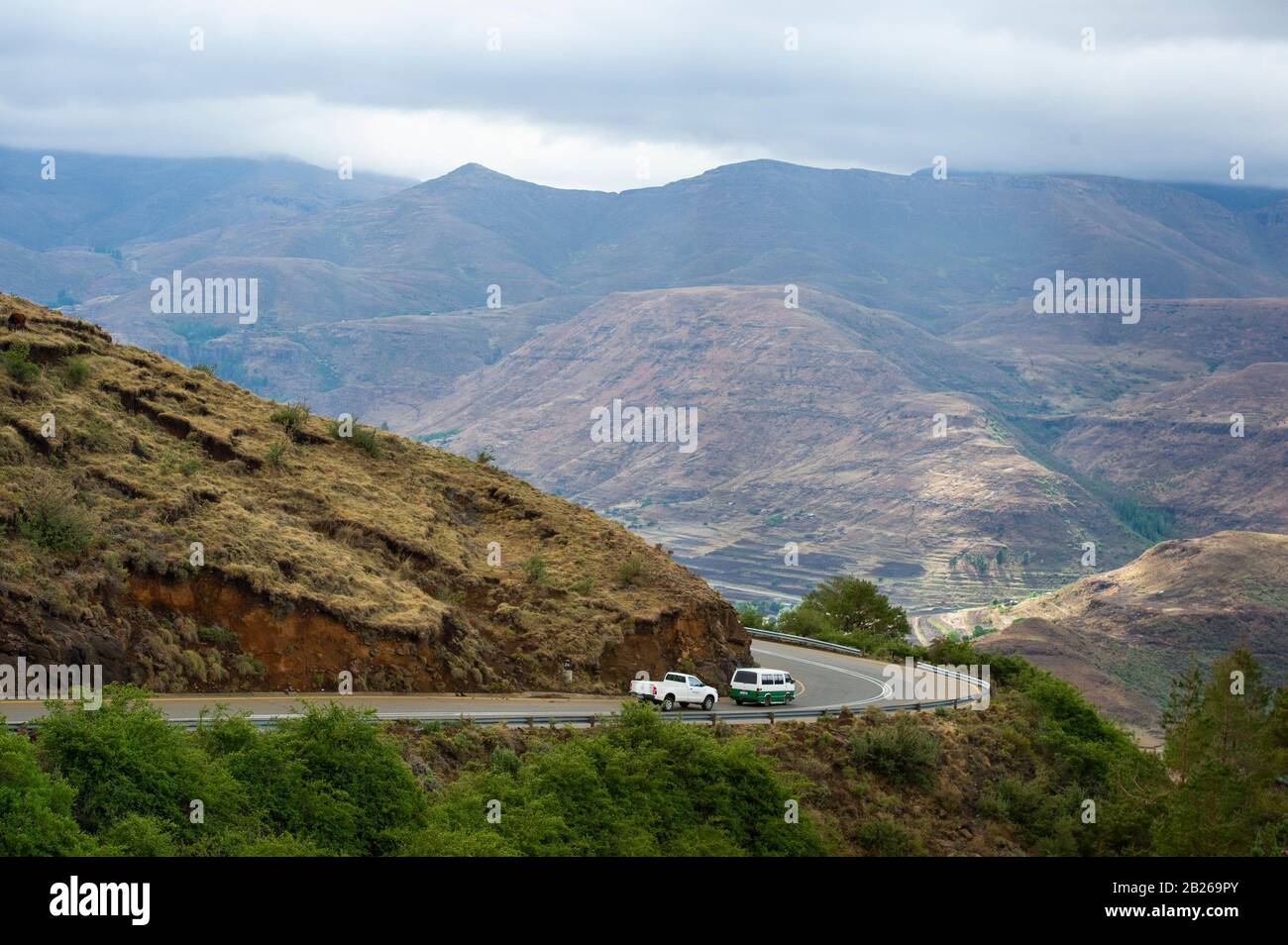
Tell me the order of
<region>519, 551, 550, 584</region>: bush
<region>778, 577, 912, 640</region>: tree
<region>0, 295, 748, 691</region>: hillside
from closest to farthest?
<region>0, 295, 748, 691</region>: hillside < <region>519, 551, 550, 584</region>: bush < <region>778, 577, 912, 640</region>: tree

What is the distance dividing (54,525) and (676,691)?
15.5m

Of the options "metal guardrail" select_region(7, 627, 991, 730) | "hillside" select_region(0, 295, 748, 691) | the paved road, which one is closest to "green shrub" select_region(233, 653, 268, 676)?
"hillside" select_region(0, 295, 748, 691)

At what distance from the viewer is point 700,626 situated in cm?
3966

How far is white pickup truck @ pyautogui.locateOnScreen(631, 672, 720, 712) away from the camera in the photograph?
1359 inches

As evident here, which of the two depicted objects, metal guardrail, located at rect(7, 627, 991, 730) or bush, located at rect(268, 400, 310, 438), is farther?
bush, located at rect(268, 400, 310, 438)

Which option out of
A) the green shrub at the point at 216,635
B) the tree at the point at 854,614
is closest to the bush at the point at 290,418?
the green shrub at the point at 216,635

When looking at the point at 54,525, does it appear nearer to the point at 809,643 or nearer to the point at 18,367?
the point at 18,367

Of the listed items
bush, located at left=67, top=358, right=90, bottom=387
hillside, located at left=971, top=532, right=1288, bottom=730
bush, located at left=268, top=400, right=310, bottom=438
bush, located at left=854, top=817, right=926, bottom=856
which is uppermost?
bush, located at left=67, top=358, right=90, bottom=387

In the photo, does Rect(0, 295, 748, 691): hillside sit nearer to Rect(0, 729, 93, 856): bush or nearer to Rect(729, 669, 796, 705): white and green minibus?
Rect(729, 669, 796, 705): white and green minibus

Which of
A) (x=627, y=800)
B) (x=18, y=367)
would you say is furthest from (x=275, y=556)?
(x=627, y=800)

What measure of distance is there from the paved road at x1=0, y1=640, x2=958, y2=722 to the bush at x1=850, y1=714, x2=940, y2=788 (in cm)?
318

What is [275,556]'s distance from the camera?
32.7 m

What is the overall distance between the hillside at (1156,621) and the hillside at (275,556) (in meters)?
92.0
